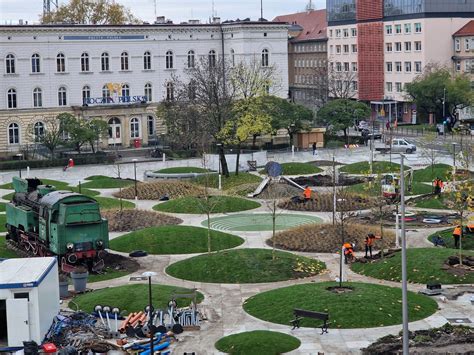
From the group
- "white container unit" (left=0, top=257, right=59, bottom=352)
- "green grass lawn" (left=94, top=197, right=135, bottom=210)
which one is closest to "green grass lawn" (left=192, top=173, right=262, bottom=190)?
"green grass lawn" (left=94, top=197, right=135, bottom=210)

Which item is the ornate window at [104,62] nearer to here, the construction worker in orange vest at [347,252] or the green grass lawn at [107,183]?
the green grass lawn at [107,183]

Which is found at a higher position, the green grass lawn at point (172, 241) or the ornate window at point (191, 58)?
the ornate window at point (191, 58)

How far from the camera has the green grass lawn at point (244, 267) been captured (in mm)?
38656

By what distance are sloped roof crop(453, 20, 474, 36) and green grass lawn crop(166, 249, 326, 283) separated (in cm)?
7043

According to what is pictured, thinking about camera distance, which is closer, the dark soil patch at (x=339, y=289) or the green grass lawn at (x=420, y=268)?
the dark soil patch at (x=339, y=289)

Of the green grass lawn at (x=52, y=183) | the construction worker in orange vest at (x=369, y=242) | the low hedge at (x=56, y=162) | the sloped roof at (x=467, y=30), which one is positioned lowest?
the construction worker in orange vest at (x=369, y=242)

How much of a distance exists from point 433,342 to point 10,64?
6642cm

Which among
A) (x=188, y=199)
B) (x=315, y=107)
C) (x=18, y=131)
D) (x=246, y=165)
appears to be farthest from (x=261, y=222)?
(x=315, y=107)

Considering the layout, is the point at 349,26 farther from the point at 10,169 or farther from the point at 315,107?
the point at 10,169

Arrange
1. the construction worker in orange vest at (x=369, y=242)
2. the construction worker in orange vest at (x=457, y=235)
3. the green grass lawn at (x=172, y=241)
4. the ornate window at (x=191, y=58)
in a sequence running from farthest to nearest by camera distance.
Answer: the ornate window at (x=191, y=58), the green grass lawn at (x=172, y=241), the construction worker in orange vest at (x=457, y=235), the construction worker in orange vest at (x=369, y=242)

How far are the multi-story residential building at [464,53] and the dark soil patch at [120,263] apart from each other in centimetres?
6792

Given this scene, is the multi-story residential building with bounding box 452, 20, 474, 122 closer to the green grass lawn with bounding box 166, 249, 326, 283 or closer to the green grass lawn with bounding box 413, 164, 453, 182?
the green grass lawn with bounding box 413, 164, 453, 182

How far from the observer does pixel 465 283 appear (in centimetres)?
3684

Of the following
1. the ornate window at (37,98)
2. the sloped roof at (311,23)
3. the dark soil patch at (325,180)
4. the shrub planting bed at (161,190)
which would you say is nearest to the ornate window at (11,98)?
the ornate window at (37,98)
